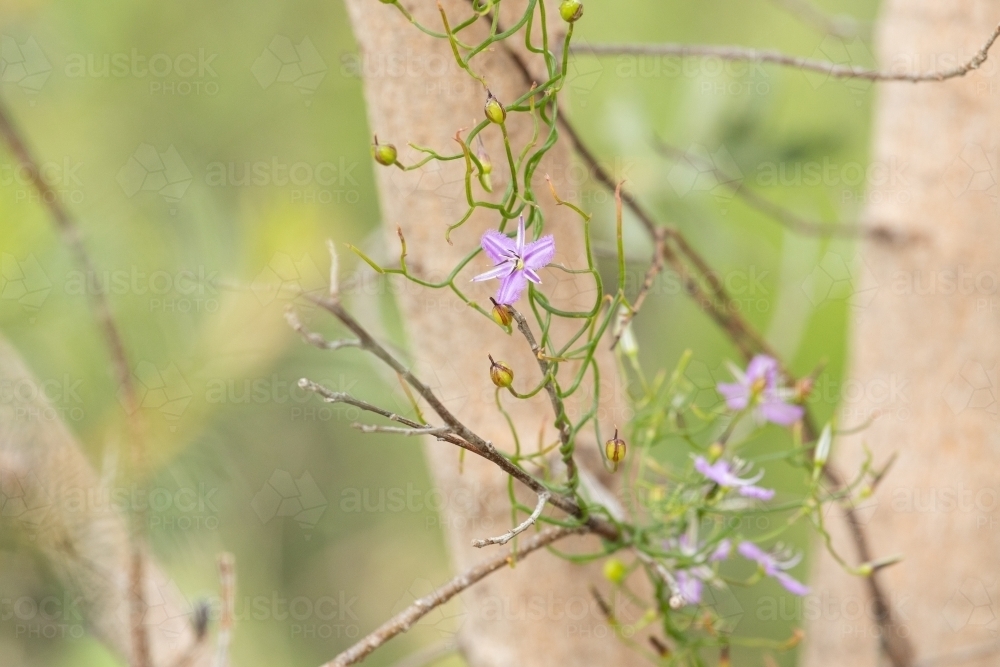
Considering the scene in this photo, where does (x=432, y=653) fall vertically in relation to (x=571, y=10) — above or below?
below

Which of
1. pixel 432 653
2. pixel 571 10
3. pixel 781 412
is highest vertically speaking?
pixel 571 10

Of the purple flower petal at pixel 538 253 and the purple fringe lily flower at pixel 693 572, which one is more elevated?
the purple flower petal at pixel 538 253

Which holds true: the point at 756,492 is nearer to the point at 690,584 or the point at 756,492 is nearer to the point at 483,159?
the point at 690,584

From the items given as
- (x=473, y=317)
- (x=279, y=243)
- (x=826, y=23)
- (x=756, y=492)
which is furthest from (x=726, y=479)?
(x=279, y=243)

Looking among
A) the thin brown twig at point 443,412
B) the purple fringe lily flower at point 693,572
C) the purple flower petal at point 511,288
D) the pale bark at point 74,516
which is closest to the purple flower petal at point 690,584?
the purple fringe lily flower at point 693,572

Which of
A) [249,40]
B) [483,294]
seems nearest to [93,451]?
[483,294]

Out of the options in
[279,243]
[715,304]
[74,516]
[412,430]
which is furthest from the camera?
[279,243]

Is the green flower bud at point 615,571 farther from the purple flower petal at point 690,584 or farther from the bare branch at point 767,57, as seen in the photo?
the bare branch at point 767,57
